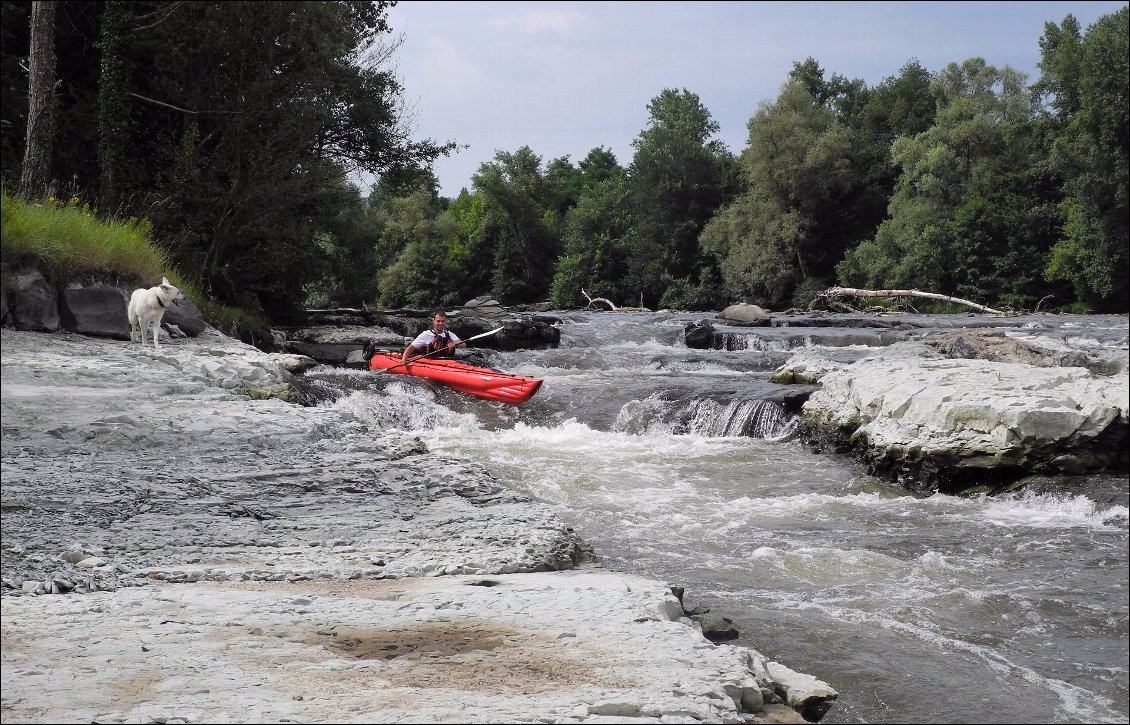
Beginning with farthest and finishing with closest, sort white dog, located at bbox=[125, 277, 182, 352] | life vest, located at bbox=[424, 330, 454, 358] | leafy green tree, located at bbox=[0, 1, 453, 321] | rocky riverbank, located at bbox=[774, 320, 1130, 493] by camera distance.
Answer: life vest, located at bbox=[424, 330, 454, 358]
leafy green tree, located at bbox=[0, 1, 453, 321]
white dog, located at bbox=[125, 277, 182, 352]
rocky riverbank, located at bbox=[774, 320, 1130, 493]

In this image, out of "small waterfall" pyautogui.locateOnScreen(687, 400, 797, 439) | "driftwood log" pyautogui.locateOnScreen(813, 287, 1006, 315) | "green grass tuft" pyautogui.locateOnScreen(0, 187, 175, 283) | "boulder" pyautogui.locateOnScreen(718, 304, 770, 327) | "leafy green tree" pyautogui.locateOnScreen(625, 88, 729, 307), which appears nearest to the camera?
"green grass tuft" pyautogui.locateOnScreen(0, 187, 175, 283)

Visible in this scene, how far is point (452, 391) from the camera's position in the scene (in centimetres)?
1270

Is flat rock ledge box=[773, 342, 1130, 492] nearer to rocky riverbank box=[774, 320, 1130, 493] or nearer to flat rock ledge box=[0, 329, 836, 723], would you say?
rocky riverbank box=[774, 320, 1130, 493]

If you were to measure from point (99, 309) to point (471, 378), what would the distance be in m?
6.26

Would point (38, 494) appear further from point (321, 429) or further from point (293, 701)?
point (321, 429)

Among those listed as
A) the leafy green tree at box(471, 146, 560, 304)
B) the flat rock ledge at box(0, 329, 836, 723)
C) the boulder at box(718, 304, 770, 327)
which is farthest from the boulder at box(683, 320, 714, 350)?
the leafy green tree at box(471, 146, 560, 304)

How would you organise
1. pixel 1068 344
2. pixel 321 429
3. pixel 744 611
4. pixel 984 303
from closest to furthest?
pixel 1068 344
pixel 744 611
pixel 321 429
pixel 984 303

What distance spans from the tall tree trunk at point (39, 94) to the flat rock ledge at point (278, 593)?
60cm

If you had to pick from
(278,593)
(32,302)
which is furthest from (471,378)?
(32,302)

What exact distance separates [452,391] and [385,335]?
→ 257 inches

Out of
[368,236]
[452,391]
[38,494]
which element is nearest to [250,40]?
[452,391]

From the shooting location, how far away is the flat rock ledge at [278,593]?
6.53ft

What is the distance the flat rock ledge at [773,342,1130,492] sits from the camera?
170 cm

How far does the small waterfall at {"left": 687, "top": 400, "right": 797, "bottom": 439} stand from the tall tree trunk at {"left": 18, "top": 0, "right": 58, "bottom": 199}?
8796 millimetres
